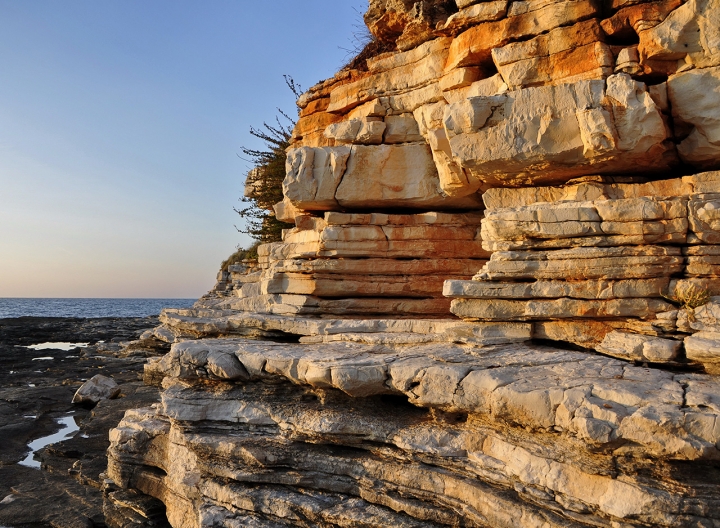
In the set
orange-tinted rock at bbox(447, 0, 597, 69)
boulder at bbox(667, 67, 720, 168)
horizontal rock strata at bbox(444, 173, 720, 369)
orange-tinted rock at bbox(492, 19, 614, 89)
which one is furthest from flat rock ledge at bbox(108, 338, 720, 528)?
orange-tinted rock at bbox(447, 0, 597, 69)

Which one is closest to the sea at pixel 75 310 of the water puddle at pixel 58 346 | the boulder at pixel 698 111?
the water puddle at pixel 58 346

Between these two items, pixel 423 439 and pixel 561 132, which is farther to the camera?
pixel 561 132

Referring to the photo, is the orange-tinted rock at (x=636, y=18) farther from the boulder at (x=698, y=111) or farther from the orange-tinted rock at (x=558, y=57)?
the boulder at (x=698, y=111)

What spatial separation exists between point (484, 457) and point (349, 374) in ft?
6.71

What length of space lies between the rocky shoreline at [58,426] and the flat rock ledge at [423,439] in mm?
1476

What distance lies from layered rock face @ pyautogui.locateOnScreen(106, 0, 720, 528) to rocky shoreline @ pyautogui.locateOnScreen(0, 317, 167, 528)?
1.06m

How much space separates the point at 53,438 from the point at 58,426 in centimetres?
115

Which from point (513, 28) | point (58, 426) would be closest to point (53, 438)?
point (58, 426)

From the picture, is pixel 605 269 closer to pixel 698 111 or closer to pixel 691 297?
pixel 691 297

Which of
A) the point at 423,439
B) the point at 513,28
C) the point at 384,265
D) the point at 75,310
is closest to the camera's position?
the point at 423,439

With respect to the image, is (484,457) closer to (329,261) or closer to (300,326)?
(300,326)

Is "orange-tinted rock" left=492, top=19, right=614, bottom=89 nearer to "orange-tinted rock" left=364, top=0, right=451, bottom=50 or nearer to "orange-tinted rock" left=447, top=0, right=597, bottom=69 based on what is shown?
"orange-tinted rock" left=447, top=0, right=597, bottom=69

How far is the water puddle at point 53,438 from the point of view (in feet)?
40.7

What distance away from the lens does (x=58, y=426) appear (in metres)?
15.4
